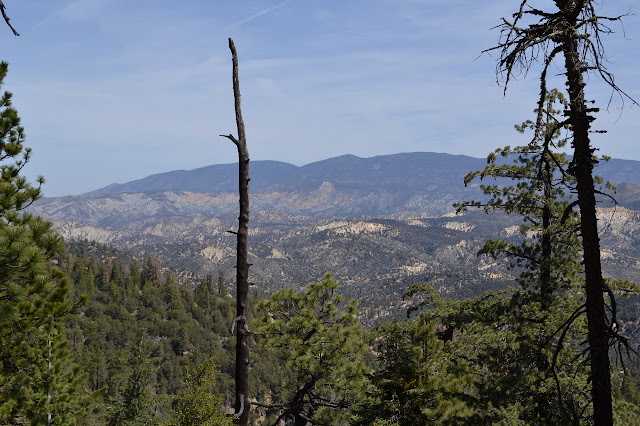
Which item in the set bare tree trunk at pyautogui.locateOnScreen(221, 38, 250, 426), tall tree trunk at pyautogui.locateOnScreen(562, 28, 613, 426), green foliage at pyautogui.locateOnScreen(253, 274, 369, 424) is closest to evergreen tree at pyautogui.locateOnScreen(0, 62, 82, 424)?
bare tree trunk at pyautogui.locateOnScreen(221, 38, 250, 426)

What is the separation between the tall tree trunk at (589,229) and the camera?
5.59 meters

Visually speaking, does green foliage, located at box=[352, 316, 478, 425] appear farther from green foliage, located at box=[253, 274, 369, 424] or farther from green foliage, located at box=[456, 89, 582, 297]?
green foliage, located at box=[456, 89, 582, 297]

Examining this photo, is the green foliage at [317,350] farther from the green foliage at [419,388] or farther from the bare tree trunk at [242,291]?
the bare tree trunk at [242,291]

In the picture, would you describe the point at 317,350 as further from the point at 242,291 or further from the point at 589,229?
the point at 589,229

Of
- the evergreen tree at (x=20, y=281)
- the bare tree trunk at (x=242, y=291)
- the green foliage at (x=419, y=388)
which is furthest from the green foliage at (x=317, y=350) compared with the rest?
the evergreen tree at (x=20, y=281)

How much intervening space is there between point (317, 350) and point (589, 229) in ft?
A: 32.6

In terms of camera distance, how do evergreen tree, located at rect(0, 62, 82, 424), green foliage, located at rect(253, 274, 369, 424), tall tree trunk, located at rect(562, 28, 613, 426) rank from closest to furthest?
tall tree trunk, located at rect(562, 28, 613, 426) < evergreen tree, located at rect(0, 62, 82, 424) < green foliage, located at rect(253, 274, 369, 424)

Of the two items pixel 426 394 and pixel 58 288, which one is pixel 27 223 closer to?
pixel 58 288

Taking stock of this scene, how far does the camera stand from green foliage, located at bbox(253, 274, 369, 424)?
1411cm

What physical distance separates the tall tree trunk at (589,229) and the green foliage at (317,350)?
929 centimetres

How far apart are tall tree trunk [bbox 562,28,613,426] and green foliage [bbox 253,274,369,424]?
9.29 metres

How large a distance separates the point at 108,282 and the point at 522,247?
193 meters

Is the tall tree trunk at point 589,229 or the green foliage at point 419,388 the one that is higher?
the tall tree trunk at point 589,229

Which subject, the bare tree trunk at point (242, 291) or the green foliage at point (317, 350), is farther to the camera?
the green foliage at point (317, 350)
